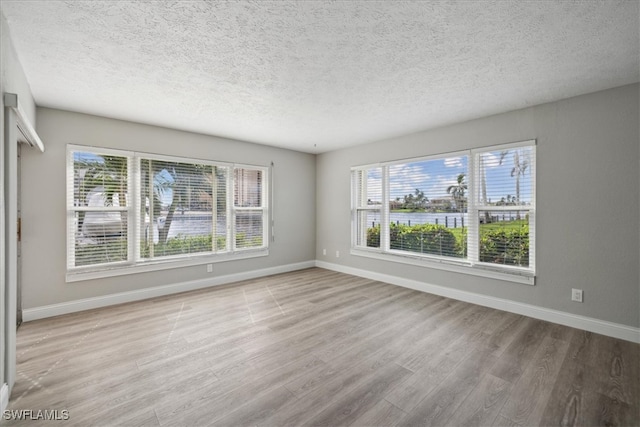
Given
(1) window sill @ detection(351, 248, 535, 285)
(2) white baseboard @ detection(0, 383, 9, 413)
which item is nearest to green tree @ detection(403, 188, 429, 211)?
(1) window sill @ detection(351, 248, 535, 285)

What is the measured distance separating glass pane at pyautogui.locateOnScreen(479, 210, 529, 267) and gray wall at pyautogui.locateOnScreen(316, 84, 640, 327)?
17 cm

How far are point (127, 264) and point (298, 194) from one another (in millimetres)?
3289

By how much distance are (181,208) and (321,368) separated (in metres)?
3.40

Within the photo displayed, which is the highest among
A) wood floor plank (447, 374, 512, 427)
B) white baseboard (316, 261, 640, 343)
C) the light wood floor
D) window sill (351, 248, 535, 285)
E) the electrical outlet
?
window sill (351, 248, 535, 285)

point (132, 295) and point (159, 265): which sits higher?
point (159, 265)

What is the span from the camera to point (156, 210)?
167 inches

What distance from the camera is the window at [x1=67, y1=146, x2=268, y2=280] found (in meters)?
3.70

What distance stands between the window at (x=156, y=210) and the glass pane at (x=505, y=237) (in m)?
3.80

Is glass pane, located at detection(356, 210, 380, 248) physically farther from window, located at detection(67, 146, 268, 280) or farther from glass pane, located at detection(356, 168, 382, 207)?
window, located at detection(67, 146, 268, 280)

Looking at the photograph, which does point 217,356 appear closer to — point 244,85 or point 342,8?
point 244,85

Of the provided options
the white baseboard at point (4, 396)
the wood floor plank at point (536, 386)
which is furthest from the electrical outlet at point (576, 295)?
the white baseboard at point (4, 396)

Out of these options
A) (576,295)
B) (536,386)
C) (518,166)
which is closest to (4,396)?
(536,386)

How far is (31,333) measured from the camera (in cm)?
298

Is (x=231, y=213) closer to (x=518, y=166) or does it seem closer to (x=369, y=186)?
(x=369, y=186)
